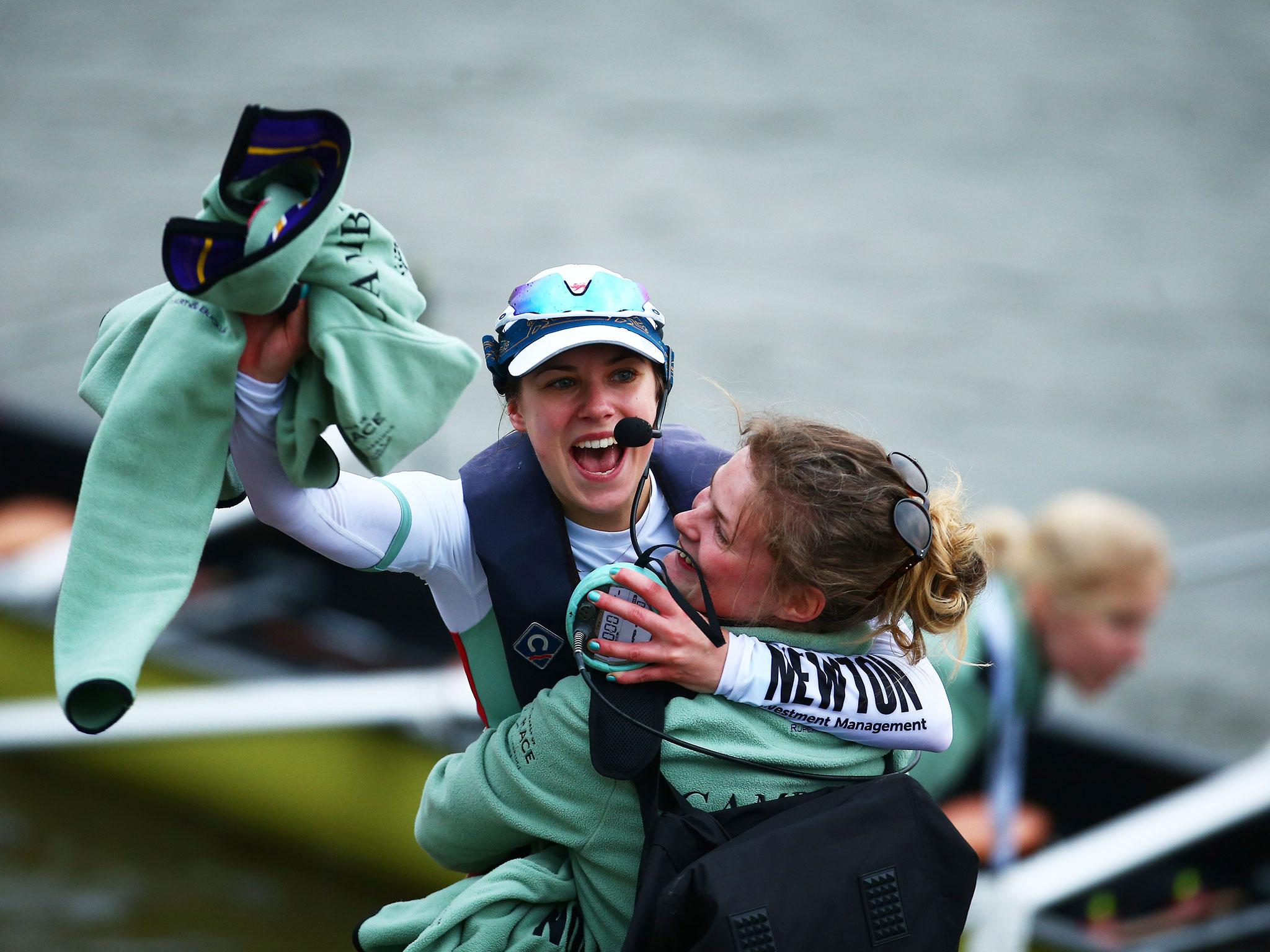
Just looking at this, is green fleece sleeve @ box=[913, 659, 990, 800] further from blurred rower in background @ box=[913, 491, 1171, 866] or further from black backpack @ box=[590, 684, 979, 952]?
black backpack @ box=[590, 684, 979, 952]

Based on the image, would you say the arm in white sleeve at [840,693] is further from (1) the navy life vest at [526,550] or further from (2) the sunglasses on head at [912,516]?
(1) the navy life vest at [526,550]

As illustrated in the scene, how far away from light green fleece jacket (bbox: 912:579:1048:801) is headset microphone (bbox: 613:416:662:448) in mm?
1461

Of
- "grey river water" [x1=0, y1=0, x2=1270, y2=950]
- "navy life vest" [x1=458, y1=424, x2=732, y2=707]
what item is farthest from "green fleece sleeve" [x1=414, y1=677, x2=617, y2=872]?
"grey river water" [x1=0, y1=0, x2=1270, y2=950]

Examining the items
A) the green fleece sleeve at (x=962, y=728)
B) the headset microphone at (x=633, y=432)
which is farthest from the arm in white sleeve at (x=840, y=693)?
the green fleece sleeve at (x=962, y=728)

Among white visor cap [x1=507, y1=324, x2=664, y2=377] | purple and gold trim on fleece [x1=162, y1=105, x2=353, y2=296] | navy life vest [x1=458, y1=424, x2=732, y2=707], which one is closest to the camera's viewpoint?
purple and gold trim on fleece [x1=162, y1=105, x2=353, y2=296]

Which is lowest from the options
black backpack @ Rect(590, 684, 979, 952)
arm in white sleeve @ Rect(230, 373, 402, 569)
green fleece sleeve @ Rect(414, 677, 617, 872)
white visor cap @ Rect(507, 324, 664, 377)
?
black backpack @ Rect(590, 684, 979, 952)

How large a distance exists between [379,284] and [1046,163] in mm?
11533

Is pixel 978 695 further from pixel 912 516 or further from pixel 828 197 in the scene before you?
pixel 828 197

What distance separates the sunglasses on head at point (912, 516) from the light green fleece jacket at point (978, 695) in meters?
1.44

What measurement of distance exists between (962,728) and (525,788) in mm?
1936

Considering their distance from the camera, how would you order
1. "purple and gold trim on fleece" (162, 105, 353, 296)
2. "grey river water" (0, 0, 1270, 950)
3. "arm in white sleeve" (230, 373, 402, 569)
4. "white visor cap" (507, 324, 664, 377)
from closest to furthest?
"purple and gold trim on fleece" (162, 105, 353, 296), "arm in white sleeve" (230, 373, 402, 569), "white visor cap" (507, 324, 664, 377), "grey river water" (0, 0, 1270, 950)

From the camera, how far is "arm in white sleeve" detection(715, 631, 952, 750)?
1470mm

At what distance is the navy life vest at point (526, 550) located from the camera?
1737 mm

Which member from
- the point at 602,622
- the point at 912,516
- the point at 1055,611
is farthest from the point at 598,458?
the point at 1055,611
